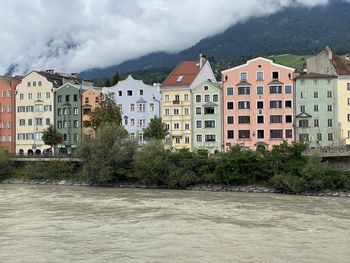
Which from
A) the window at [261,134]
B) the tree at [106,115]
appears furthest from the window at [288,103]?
the tree at [106,115]

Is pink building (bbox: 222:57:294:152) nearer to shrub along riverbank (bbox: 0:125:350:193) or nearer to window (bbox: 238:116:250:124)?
window (bbox: 238:116:250:124)

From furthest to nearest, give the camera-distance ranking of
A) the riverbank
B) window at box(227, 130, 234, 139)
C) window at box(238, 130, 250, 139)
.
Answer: window at box(227, 130, 234, 139)
window at box(238, 130, 250, 139)
the riverbank

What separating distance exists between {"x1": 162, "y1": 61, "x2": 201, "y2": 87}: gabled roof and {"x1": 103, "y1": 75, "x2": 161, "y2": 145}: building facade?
94.3 inches

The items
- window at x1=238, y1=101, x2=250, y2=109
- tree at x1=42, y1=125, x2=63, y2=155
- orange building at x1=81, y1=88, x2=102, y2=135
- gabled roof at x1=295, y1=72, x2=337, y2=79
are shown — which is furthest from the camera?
orange building at x1=81, y1=88, x2=102, y2=135

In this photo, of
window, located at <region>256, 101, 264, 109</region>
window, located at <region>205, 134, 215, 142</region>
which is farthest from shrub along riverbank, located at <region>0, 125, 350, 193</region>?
window, located at <region>205, 134, 215, 142</region>

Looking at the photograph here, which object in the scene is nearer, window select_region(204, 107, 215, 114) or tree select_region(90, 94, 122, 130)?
tree select_region(90, 94, 122, 130)

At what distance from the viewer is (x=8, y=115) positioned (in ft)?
302

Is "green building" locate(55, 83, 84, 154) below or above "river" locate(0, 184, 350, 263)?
above

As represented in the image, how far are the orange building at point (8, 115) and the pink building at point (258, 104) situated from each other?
3713cm

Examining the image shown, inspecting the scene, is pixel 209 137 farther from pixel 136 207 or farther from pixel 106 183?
pixel 136 207

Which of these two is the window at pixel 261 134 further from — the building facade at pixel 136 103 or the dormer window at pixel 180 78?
the building facade at pixel 136 103

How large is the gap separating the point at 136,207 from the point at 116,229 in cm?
1014

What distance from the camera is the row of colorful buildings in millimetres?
74188

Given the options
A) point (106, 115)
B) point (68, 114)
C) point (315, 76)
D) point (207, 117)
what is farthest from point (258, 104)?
point (68, 114)
